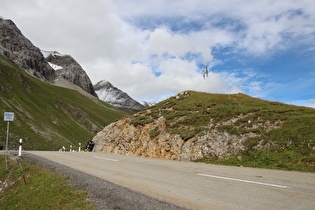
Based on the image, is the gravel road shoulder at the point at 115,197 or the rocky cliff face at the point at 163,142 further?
the rocky cliff face at the point at 163,142

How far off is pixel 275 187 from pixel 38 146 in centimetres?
5907

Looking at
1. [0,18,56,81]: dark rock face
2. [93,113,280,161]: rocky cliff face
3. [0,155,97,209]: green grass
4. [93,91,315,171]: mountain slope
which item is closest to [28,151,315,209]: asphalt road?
[0,155,97,209]: green grass

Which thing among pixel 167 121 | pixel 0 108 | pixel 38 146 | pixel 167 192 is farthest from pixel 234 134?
pixel 0 108

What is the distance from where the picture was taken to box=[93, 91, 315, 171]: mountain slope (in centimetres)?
1313

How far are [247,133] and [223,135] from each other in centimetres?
172

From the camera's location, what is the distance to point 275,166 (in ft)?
39.0

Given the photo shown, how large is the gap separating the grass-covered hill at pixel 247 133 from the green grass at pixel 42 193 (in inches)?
388

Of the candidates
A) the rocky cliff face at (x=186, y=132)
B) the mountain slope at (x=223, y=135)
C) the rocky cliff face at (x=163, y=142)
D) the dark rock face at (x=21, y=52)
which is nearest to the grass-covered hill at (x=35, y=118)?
the rocky cliff face at (x=163, y=142)

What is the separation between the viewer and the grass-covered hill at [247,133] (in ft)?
41.5

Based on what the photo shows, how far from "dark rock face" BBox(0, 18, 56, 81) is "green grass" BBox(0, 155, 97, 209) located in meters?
172

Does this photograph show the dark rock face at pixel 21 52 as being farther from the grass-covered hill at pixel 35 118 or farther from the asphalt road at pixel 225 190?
the asphalt road at pixel 225 190

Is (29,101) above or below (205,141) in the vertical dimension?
above

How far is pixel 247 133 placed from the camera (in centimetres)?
1625

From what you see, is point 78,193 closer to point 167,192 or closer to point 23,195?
point 167,192
